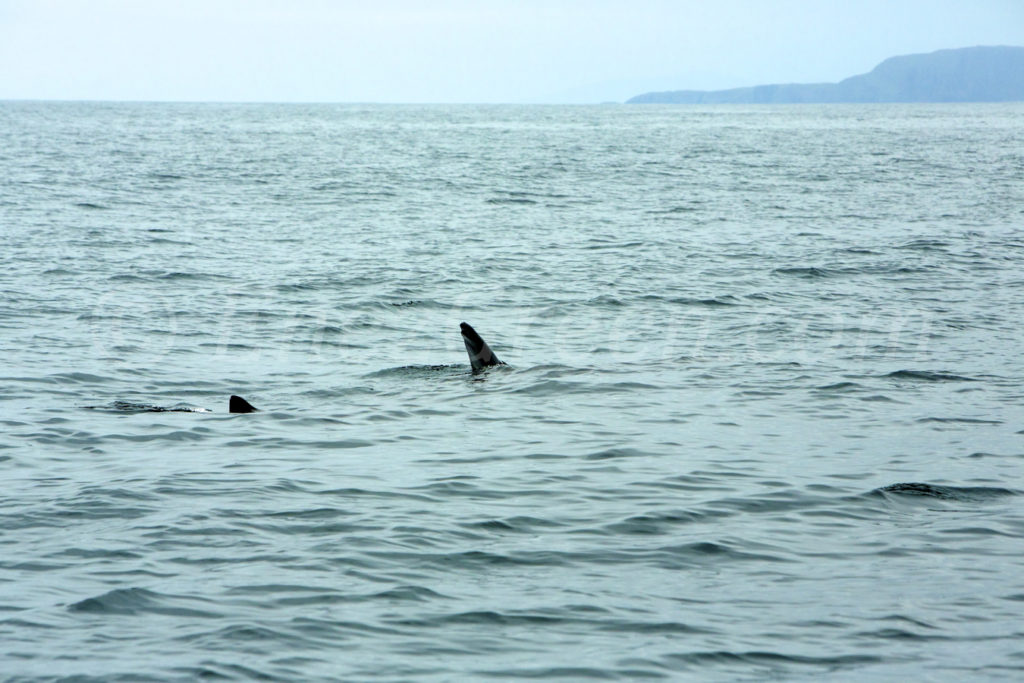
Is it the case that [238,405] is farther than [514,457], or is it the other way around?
[238,405]

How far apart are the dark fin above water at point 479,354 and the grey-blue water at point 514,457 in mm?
219

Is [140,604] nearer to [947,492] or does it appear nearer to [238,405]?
[238,405]

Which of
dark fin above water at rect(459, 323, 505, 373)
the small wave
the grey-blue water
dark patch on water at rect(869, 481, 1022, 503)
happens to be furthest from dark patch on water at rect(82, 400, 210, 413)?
the small wave

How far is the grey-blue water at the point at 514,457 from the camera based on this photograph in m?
8.19

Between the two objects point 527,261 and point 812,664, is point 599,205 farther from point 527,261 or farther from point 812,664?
point 812,664

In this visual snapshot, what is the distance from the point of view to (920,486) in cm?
1189

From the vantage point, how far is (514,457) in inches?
522

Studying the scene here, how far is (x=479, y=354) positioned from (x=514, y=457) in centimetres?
482

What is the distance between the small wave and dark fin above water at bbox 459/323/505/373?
6.14 meters

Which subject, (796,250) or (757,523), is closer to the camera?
(757,523)

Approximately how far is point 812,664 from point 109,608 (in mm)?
5122

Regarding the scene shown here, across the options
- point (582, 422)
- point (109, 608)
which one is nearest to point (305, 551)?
point (109, 608)

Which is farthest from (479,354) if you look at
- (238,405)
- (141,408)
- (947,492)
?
(947,492)

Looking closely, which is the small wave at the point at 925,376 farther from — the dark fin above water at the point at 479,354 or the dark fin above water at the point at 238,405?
the dark fin above water at the point at 238,405
